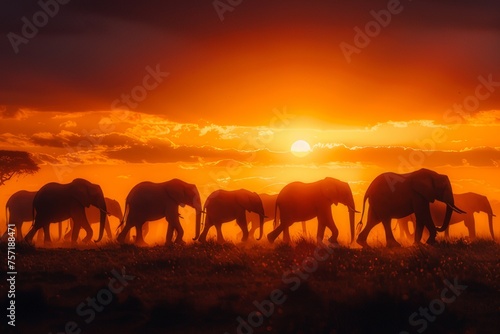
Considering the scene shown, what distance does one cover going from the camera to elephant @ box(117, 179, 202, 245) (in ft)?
112

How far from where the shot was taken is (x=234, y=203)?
3684 cm

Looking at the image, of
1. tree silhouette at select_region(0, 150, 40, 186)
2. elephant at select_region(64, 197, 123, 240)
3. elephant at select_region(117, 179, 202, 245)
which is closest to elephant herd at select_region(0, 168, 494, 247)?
elephant at select_region(117, 179, 202, 245)

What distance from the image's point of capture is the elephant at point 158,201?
3428cm

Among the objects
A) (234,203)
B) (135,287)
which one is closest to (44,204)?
(234,203)

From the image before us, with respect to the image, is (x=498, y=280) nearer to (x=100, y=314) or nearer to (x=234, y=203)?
(x=100, y=314)

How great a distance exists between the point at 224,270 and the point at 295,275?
221 cm

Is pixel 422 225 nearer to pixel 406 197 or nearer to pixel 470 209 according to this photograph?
pixel 406 197

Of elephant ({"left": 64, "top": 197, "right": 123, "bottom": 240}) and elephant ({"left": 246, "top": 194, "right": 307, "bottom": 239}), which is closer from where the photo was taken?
elephant ({"left": 64, "top": 197, "right": 123, "bottom": 240})

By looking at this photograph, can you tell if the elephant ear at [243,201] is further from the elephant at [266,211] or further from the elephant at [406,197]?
the elephant at [266,211]

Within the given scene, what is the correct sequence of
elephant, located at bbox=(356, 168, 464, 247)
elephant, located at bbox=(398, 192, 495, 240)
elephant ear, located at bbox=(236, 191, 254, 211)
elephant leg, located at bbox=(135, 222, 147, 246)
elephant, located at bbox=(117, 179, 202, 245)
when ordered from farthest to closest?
elephant, located at bbox=(398, 192, 495, 240) < elephant ear, located at bbox=(236, 191, 254, 211) < elephant, located at bbox=(117, 179, 202, 245) < elephant leg, located at bbox=(135, 222, 147, 246) < elephant, located at bbox=(356, 168, 464, 247)

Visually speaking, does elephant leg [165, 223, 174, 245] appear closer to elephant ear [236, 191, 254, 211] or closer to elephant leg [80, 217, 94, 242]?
elephant leg [80, 217, 94, 242]

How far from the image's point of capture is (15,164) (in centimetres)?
5356

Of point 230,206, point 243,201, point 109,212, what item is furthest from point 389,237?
point 109,212

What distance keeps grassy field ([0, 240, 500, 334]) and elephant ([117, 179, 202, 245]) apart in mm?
10194
